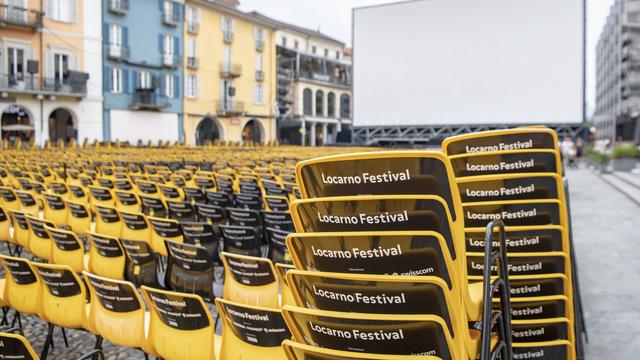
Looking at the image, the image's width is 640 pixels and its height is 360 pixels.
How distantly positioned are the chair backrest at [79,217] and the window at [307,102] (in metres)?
44.5

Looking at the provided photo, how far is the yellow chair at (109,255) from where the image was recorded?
179 inches

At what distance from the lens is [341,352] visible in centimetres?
170

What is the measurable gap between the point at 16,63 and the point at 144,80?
753cm

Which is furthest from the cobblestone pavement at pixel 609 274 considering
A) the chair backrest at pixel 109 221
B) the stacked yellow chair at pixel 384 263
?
the chair backrest at pixel 109 221

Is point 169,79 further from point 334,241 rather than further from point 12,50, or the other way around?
point 334,241

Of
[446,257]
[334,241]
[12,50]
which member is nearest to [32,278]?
[334,241]

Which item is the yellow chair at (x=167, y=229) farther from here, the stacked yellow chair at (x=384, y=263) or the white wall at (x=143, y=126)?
the white wall at (x=143, y=126)

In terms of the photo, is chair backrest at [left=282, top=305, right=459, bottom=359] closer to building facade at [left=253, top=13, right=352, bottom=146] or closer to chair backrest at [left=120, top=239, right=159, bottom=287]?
chair backrest at [left=120, top=239, right=159, bottom=287]

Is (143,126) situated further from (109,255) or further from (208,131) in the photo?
(109,255)

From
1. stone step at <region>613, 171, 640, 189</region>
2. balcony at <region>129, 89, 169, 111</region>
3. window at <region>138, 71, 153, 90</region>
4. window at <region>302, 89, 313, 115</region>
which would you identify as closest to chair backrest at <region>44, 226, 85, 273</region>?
stone step at <region>613, 171, 640, 189</region>

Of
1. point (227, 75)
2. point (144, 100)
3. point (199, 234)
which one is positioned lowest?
point (199, 234)

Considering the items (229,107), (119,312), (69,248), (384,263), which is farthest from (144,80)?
(384,263)

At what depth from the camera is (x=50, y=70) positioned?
29438 millimetres

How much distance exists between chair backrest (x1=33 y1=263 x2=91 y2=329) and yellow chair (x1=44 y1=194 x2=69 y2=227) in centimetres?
323
